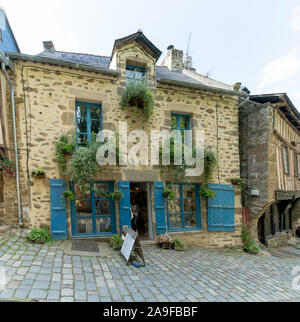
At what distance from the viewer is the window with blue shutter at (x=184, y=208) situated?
20.9 feet

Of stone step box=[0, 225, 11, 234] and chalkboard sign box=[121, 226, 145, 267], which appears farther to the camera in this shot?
stone step box=[0, 225, 11, 234]

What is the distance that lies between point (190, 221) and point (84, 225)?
11.0ft

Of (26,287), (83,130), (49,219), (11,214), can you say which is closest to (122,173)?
(83,130)

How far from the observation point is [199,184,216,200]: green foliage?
6.36 meters

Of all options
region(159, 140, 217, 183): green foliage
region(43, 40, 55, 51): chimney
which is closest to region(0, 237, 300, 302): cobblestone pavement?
region(159, 140, 217, 183): green foliage

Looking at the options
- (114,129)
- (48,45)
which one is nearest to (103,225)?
(114,129)

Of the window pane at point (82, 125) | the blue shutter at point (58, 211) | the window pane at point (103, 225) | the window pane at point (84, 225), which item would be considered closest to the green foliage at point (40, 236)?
the blue shutter at point (58, 211)

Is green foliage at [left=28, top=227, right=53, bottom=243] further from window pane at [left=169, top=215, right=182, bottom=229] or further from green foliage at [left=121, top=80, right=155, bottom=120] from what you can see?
green foliage at [left=121, top=80, right=155, bottom=120]

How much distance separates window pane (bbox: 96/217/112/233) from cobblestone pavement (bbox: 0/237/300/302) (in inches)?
44.1

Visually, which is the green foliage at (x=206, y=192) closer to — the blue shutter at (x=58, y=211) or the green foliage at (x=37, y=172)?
the blue shutter at (x=58, y=211)

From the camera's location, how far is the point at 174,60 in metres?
8.99

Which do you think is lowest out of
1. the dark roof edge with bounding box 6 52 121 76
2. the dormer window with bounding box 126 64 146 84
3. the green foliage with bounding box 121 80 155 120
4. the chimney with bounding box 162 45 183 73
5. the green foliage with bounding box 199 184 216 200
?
the green foliage with bounding box 199 184 216 200

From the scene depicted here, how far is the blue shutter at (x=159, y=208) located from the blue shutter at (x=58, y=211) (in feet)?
8.36

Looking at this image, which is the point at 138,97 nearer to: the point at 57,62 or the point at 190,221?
the point at 57,62
